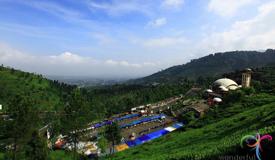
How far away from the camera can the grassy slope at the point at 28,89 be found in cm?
16100

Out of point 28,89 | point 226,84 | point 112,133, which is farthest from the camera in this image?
point 28,89

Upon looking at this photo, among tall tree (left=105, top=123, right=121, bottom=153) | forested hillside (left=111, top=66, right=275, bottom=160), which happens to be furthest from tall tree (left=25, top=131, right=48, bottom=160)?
tall tree (left=105, top=123, right=121, bottom=153)

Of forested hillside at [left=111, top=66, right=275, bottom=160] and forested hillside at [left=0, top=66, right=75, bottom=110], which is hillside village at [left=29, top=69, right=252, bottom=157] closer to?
forested hillside at [left=111, top=66, right=275, bottom=160]

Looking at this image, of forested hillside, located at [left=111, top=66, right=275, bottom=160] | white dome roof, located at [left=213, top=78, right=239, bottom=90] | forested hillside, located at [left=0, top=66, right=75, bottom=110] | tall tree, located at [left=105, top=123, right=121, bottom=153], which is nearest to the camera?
forested hillside, located at [left=111, top=66, right=275, bottom=160]

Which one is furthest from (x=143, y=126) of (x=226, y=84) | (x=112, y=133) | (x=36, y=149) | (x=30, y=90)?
(x=30, y=90)

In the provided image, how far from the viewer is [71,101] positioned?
47.9 metres

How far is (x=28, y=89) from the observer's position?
584 ft

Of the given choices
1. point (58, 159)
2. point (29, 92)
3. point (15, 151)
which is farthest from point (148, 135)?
point (29, 92)

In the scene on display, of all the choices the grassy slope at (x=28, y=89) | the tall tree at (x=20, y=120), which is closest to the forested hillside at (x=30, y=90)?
the grassy slope at (x=28, y=89)

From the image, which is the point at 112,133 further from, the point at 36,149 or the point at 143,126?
the point at 143,126

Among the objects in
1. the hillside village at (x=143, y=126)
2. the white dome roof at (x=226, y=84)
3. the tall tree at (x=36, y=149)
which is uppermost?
the white dome roof at (x=226, y=84)

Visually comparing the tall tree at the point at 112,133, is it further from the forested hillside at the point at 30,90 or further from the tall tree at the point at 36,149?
the forested hillside at the point at 30,90

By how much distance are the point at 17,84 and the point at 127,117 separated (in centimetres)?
10629

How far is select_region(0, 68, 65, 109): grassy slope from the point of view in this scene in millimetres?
161000
